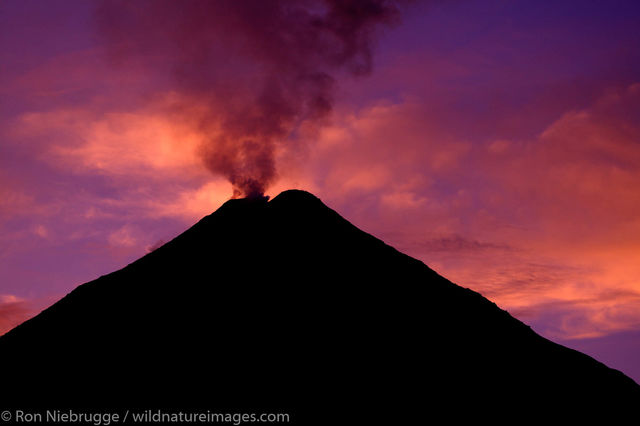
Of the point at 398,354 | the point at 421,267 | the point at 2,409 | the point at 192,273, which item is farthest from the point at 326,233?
the point at 2,409

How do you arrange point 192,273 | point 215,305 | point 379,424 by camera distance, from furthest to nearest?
point 192,273 → point 215,305 → point 379,424

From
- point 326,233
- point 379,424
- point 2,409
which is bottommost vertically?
point 379,424

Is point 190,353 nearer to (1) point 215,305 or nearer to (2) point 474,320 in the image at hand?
(1) point 215,305

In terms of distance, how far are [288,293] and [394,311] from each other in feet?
24.3

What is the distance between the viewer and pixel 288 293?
38625 millimetres

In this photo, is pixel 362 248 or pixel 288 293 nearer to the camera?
pixel 288 293

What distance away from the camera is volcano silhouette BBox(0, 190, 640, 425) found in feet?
99.6

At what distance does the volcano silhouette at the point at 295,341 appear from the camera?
99.6ft

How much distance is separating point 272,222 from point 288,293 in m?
9.76

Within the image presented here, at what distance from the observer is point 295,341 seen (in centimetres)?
3403

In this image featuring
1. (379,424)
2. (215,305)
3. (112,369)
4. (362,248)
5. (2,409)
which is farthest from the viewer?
(362,248)

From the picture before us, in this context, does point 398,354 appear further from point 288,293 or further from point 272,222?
point 272,222

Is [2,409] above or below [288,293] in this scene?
below

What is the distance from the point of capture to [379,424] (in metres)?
28.2
